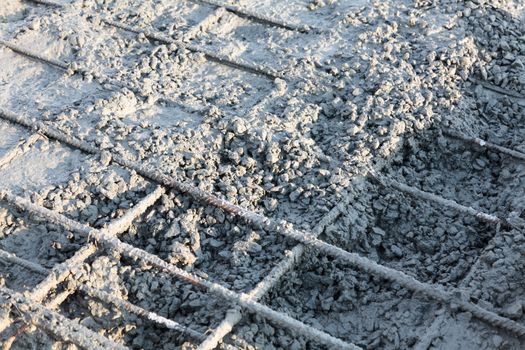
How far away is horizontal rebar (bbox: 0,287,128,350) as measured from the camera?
4.06m

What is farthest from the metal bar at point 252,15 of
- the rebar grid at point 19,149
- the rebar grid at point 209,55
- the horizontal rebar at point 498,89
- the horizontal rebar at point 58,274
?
the horizontal rebar at point 58,274

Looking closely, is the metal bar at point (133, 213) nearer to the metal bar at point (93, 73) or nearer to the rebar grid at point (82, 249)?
the rebar grid at point (82, 249)

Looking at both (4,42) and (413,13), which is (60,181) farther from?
(413,13)

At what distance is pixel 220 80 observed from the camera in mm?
6047

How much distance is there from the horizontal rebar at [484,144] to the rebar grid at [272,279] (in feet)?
3.44

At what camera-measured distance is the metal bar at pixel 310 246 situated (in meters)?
4.19

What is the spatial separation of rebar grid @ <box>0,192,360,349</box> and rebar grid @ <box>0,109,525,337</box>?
142mm

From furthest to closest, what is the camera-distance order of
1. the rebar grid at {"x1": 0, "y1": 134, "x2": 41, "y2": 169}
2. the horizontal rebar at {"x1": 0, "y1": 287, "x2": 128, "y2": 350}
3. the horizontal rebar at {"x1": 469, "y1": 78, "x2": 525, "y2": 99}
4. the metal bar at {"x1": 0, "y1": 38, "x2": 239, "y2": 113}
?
the horizontal rebar at {"x1": 469, "y1": 78, "x2": 525, "y2": 99} → the metal bar at {"x1": 0, "y1": 38, "x2": 239, "y2": 113} → the rebar grid at {"x1": 0, "y1": 134, "x2": 41, "y2": 169} → the horizontal rebar at {"x1": 0, "y1": 287, "x2": 128, "y2": 350}

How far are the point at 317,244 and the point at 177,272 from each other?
83 cm

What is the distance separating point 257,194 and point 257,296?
86 cm

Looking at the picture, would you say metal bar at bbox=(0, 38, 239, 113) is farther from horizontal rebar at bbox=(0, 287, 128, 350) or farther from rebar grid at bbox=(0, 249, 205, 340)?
horizontal rebar at bbox=(0, 287, 128, 350)

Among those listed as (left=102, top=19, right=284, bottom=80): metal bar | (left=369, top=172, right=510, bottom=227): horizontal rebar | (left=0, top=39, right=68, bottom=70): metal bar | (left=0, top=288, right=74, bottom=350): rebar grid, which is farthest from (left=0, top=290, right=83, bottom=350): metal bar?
(left=102, top=19, right=284, bottom=80): metal bar

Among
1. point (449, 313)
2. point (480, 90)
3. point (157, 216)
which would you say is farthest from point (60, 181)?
point (480, 90)

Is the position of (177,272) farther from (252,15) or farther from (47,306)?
(252,15)
